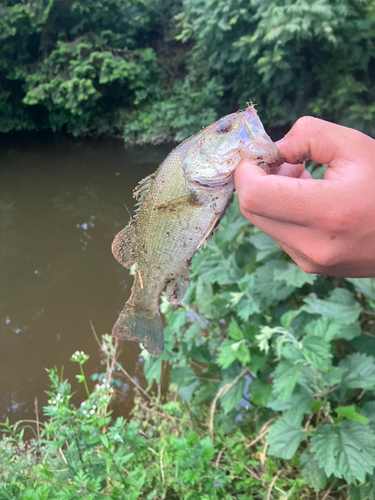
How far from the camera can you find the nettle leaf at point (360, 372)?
4.84 ft

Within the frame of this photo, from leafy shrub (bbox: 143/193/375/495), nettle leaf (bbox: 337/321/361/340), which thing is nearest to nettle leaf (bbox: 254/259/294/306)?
leafy shrub (bbox: 143/193/375/495)

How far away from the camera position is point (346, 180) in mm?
812

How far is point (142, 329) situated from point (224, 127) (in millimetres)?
939

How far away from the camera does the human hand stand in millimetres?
797

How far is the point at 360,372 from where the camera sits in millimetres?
1567

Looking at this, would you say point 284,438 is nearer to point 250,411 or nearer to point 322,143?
point 250,411

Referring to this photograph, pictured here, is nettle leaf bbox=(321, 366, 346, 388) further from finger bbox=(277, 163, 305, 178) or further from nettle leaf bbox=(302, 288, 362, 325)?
finger bbox=(277, 163, 305, 178)

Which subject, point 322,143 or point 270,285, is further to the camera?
point 270,285

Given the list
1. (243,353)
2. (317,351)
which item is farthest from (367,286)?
(243,353)

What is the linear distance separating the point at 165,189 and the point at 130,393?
268 cm

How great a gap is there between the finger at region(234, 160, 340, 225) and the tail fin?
2.72 ft

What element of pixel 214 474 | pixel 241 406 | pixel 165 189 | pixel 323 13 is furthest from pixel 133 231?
pixel 323 13

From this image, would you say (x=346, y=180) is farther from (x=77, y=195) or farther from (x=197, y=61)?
(x=197, y=61)

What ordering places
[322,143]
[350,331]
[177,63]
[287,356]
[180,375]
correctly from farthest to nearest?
[177,63], [180,375], [350,331], [287,356], [322,143]
